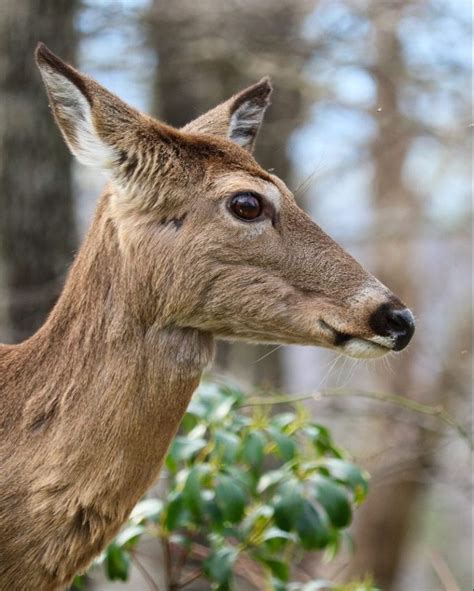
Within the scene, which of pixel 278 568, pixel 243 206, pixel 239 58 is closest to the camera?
pixel 243 206

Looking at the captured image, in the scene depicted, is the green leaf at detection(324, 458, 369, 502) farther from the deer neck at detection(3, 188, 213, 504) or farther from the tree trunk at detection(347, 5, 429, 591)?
the tree trunk at detection(347, 5, 429, 591)

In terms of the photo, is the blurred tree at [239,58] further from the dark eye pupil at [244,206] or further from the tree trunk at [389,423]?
the dark eye pupil at [244,206]

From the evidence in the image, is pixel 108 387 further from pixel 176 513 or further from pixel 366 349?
pixel 176 513

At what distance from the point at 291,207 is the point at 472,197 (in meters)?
7.45

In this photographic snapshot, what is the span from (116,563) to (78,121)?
2.36 metres

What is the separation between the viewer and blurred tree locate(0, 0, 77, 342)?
786 centimetres

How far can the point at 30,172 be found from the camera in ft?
25.9

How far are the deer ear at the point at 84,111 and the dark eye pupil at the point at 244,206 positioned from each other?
539 millimetres

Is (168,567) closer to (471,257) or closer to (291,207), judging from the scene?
(291,207)

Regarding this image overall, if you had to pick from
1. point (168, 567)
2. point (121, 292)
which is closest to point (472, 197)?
point (168, 567)

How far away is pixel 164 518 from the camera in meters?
5.38

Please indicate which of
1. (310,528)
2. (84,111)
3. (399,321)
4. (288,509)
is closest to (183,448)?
(288,509)

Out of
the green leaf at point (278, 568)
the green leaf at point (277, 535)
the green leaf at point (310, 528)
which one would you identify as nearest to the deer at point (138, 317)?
the green leaf at point (310, 528)

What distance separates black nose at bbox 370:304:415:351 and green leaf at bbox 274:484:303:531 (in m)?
1.19
